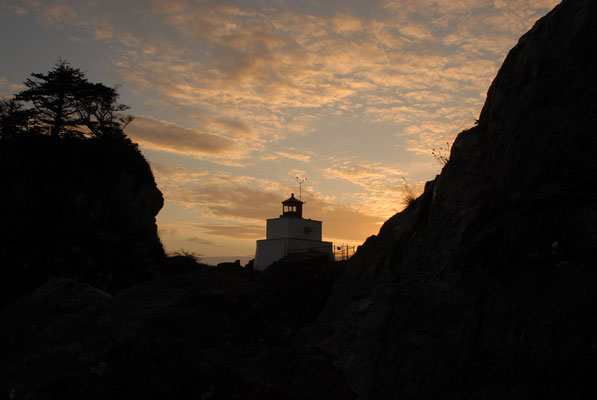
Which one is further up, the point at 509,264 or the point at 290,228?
the point at 290,228

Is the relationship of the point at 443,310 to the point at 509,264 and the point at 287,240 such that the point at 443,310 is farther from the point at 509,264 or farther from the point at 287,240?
the point at 287,240

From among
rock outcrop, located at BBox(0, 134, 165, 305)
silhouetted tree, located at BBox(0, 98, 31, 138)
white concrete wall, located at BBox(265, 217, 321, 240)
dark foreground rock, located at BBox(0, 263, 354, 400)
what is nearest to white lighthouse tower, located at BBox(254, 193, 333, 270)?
white concrete wall, located at BBox(265, 217, 321, 240)

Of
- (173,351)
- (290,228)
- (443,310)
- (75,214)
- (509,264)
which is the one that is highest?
(290,228)

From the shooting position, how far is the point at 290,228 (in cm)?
4919

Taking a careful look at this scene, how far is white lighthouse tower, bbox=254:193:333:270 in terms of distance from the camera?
160ft

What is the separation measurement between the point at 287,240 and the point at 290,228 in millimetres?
1506

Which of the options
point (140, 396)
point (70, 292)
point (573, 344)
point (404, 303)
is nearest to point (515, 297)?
point (573, 344)

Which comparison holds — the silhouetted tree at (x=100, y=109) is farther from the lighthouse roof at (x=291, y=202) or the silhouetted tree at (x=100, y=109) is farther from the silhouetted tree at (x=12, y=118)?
the lighthouse roof at (x=291, y=202)

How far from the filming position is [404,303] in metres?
6.25

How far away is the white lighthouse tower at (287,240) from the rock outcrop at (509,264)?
41262 millimetres

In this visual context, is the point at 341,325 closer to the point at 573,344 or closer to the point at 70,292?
the point at 573,344

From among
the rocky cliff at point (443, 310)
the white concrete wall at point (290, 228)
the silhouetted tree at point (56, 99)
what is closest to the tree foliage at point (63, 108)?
the silhouetted tree at point (56, 99)

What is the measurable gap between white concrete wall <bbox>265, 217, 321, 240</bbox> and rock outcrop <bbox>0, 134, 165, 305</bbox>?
45.8 feet

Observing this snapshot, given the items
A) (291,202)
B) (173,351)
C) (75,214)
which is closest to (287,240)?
(291,202)
